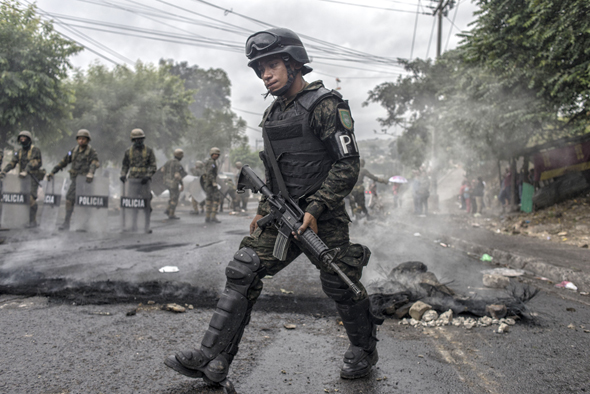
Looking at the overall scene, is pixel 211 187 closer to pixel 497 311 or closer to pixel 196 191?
pixel 196 191

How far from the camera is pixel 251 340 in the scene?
2.78 m

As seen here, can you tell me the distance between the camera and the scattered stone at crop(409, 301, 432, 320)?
10.9 feet

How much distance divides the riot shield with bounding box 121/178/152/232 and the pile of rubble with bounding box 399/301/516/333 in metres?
6.13

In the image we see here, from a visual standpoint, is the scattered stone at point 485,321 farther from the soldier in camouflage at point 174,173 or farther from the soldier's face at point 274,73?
the soldier in camouflage at point 174,173

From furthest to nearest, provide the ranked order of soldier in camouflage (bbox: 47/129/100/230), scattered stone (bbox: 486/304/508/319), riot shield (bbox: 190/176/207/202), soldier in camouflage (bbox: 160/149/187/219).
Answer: riot shield (bbox: 190/176/207/202), soldier in camouflage (bbox: 160/149/187/219), soldier in camouflage (bbox: 47/129/100/230), scattered stone (bbox: 486/304/508/319)

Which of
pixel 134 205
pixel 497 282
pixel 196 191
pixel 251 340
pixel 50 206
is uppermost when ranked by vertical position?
pixel 196 191

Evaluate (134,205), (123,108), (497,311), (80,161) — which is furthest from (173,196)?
(123,108)

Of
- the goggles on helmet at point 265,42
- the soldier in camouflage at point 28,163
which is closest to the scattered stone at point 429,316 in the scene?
the goggles on helmet at point 265,42

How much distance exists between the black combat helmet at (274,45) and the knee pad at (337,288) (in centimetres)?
119

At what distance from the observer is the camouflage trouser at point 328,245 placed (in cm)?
224

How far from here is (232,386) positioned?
2.01 meters

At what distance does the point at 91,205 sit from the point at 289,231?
22.0ft

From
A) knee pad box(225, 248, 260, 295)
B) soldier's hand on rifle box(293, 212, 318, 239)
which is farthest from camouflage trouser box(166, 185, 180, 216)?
soldier's hand on rifle box(293, 212, 318, 239)

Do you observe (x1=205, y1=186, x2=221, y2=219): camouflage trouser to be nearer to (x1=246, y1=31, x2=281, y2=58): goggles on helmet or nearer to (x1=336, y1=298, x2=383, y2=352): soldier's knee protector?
(x1=246, y1=31, x2=281, y2=58): goggles on helmet
